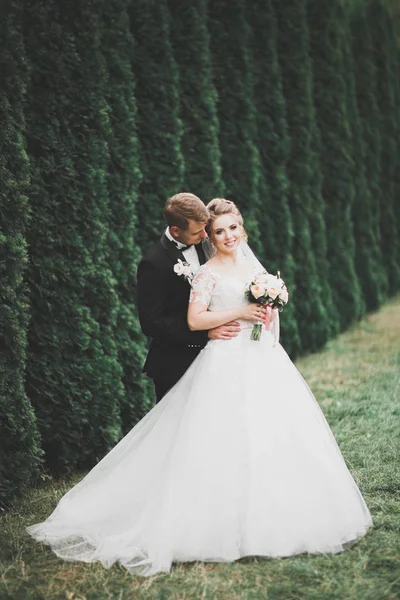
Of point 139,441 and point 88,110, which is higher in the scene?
point 88,110

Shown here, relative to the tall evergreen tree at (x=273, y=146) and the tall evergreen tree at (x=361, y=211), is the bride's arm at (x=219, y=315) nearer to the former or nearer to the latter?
the tall evergreen tree at (x=273, y=146)

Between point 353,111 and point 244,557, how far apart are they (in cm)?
776

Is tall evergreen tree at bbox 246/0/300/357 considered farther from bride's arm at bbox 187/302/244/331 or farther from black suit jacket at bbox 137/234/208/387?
bride's arm at bbox 187/302/244/331

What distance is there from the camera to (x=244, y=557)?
3732 millimetres

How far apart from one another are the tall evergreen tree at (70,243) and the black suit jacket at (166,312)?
3.32 ft

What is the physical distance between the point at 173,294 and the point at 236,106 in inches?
158

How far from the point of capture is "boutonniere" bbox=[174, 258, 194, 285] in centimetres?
416

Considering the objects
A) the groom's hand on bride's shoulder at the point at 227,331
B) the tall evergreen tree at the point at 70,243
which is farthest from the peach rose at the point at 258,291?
the tall evergreen tree at the point at 70,243

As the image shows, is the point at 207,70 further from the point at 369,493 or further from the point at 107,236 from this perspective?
the point at 369,493

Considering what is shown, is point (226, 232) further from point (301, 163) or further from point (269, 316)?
point (301, 163)

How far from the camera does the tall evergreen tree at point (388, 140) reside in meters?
11.2

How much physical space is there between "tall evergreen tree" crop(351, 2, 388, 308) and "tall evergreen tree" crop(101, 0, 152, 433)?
17.9 ft

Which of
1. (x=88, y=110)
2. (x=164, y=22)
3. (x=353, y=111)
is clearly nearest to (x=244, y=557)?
(x=88, y=110)

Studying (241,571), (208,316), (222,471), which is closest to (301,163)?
(208,316)
